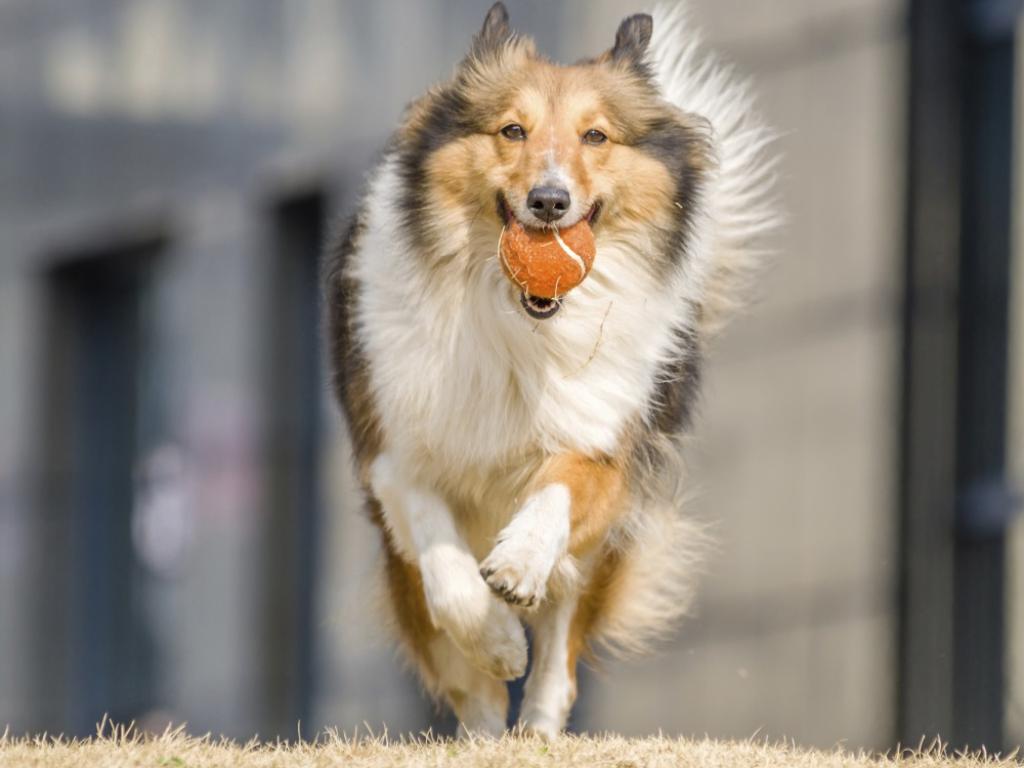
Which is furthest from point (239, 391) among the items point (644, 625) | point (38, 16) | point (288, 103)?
point (644, 625)

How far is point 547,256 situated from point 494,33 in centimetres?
93

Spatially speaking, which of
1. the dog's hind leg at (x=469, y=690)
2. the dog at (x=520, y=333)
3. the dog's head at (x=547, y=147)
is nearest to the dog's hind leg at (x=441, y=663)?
the dog's hind leg at (x=469, y=690)

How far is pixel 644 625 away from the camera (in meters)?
7.16

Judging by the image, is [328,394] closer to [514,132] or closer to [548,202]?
[514,132]

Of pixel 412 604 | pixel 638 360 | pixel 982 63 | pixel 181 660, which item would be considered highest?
pixel 982 63

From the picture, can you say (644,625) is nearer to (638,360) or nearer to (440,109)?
(638,360)

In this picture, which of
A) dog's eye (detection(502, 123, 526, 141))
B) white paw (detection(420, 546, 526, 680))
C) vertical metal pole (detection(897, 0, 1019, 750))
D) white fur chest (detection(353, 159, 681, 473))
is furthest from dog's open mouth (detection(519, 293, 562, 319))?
vertical metal pole (detection(897, 0, 1019, 750))

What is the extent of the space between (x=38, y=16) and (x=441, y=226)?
39.2ft

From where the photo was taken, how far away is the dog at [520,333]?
5.82m

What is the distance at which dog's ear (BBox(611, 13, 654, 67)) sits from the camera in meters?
6.25

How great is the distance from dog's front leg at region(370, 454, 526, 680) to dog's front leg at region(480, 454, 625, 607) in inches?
7.6

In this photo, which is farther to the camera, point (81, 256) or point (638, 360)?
point (81, 256)

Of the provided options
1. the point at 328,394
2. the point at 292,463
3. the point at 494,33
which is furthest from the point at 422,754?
the point at 292,463

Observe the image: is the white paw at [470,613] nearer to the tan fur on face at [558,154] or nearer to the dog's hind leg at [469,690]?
the dog's hind leg at [469,690]
